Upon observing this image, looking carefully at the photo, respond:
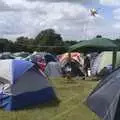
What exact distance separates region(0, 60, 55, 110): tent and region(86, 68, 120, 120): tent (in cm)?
388

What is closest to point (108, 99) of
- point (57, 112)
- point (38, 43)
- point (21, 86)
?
point (57, 112)

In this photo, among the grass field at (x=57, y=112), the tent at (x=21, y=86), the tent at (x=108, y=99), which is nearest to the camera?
the tent at (x=108, y=99)

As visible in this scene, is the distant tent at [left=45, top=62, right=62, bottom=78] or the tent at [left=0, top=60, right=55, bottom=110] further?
the distant tent at [left=45, top=62, right=62, bottom=78]

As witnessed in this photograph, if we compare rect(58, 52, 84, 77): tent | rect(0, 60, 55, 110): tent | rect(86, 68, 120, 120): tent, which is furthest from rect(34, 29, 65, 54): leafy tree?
rect(86, 68, 120, 120): tent

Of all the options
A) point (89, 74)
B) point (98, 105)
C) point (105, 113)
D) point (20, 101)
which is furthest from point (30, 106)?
point (89, 74)

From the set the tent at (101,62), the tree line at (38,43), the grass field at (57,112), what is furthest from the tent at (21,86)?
the tree line at (38,43)

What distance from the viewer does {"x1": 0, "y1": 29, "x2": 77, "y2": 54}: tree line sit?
92575 millimetres

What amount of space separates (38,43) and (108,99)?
91908mm

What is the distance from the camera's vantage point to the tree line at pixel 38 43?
92.6 m

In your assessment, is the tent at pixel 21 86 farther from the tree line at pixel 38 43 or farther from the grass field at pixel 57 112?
the tree line at pixel 38 43

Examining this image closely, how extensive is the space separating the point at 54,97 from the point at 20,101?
6.00 ft

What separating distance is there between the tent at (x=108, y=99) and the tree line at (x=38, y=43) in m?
75.6

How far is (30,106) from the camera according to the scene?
15.4 m

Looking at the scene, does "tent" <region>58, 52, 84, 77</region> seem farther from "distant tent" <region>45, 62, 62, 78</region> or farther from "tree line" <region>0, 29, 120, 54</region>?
"tree line" <region>0, 29, 120, 54</region>
